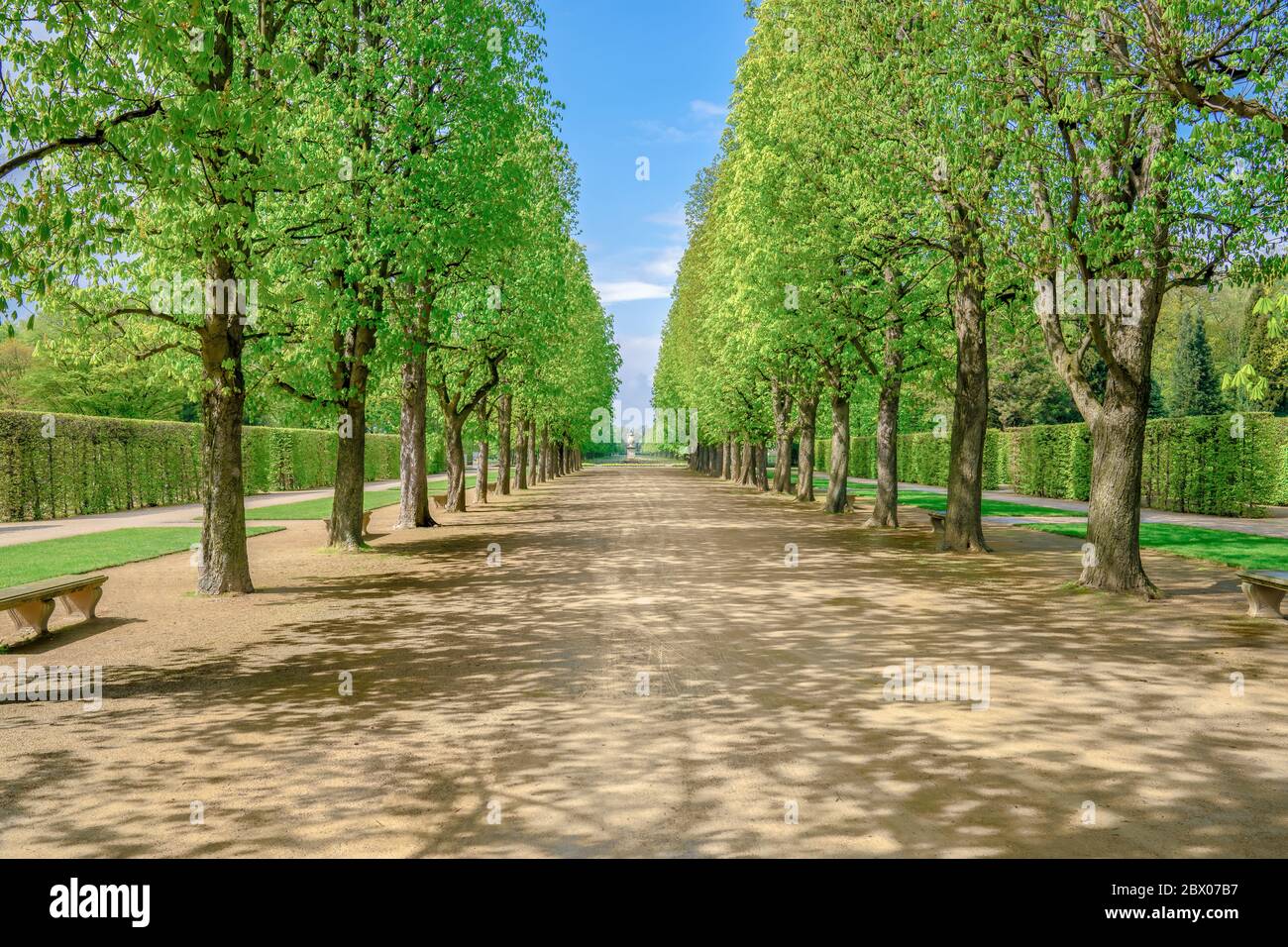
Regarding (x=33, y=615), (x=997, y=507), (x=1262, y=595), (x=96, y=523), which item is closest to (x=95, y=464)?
(x=96, y=523)

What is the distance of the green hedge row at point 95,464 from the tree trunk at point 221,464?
43.6 ft

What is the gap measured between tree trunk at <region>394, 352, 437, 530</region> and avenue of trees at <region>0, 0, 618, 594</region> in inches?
3.1

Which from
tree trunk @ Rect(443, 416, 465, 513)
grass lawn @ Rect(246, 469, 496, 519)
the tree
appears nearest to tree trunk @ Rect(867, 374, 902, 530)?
tree trunk @ Rect(443, 416, 465, 513)

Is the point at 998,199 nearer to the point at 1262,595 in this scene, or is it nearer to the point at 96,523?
the point at 1262,595

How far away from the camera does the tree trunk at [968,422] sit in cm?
1830

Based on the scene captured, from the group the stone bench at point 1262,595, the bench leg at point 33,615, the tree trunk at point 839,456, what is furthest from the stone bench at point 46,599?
the tree trunk at point 839,456

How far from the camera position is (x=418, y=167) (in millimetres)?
15617

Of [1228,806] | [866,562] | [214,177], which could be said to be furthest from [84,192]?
[866,562]

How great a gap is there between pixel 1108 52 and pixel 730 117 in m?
20.0

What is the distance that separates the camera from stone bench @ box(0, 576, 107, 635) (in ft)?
33.2

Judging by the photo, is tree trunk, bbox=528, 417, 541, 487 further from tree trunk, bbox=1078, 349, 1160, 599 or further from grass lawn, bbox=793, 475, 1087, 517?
tree trunk, bbox=1078, 349, 1160, 599

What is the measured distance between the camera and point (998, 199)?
13523mm

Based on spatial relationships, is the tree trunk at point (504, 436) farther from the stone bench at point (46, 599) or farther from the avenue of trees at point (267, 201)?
the stone bench at point (46, 599)

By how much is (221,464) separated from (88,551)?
7.48 meters
